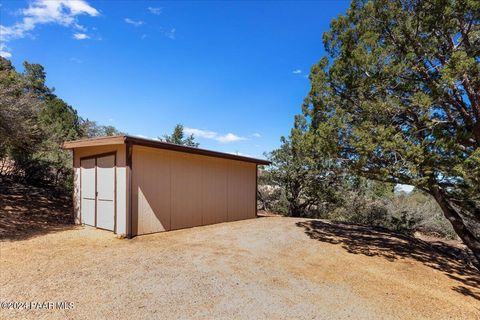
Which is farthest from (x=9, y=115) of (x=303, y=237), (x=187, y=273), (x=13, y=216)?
(x=303, y=237)

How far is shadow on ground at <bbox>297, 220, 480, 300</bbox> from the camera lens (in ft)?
14.8

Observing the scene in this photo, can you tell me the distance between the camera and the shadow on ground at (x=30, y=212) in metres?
6.63

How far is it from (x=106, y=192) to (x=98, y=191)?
433 millimetres

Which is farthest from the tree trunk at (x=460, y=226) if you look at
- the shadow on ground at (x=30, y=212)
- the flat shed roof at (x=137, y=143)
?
the shadow on ground at (x=30, y=212)

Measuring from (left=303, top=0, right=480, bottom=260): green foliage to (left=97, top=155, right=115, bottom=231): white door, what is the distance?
16.9 feet

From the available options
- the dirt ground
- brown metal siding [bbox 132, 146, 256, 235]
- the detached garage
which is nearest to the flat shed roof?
the detached garage

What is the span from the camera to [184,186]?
779 centimetres

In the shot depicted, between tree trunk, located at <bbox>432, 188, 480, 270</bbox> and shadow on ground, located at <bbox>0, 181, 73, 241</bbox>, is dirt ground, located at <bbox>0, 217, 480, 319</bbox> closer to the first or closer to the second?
tree trunk, located at <bbox>432, 188, 480, 270</bbox>

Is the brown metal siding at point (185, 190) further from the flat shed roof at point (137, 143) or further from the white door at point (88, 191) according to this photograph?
the white door at point (88, 191)

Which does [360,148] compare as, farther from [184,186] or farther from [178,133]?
[178,133]

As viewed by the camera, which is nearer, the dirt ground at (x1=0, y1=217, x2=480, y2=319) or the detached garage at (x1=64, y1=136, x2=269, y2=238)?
the dirt ground at (x1=0, y1=217, x2=480, y2=319)

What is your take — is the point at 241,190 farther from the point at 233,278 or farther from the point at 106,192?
the point at 233,278

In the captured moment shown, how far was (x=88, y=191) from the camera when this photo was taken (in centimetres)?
758

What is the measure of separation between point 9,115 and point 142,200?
3779 mm
